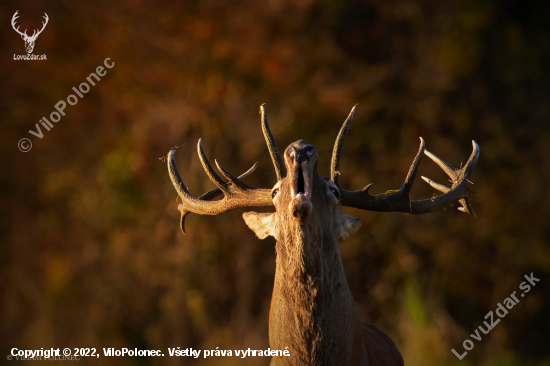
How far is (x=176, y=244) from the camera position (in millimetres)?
7305

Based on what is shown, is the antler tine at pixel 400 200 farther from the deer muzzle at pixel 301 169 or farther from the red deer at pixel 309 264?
the deer muzzle at pixel 301 169

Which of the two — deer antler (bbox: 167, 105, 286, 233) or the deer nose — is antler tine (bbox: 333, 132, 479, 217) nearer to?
deer antler (bbox: 167, 105, 286, 233)

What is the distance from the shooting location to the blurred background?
722cm

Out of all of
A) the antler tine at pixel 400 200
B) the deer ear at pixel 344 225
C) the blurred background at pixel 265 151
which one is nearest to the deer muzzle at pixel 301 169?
the deer ear at pixel 344 225

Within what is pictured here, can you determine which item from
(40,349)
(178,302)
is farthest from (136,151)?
(40,349)

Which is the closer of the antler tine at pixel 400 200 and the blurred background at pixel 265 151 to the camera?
the antler tine at pixel 400 200

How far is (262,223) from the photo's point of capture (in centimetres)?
309

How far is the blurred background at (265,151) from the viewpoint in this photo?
722 cm

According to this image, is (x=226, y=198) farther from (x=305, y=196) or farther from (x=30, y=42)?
(x=30, y=42)

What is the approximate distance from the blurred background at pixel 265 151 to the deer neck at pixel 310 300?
177 inches

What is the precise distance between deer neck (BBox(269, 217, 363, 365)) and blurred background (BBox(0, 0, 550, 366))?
449cm

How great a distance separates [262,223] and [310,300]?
70cm

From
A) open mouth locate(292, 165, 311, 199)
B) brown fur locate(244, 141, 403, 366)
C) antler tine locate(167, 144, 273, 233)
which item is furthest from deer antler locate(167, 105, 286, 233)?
open mouth locate(292, 165, 311, 199)

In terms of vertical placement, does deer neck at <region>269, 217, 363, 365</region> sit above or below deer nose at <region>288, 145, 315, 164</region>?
below
